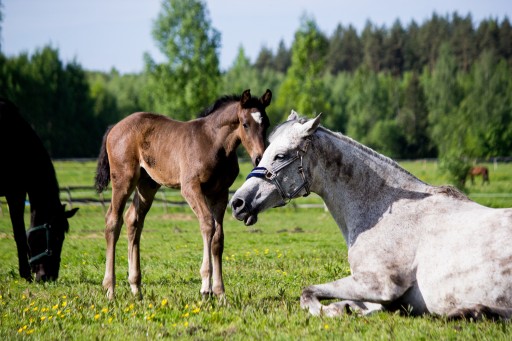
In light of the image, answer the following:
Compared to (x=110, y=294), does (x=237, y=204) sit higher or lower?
higher

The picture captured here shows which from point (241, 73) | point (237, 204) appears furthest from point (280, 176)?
point (241, 73)

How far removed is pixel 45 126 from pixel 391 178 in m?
75.4

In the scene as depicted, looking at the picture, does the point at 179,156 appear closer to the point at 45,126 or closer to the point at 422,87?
the point at 45,126

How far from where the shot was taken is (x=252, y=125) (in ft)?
24.5

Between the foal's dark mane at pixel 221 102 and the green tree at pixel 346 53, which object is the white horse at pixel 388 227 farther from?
the green tree at pixel 346 53

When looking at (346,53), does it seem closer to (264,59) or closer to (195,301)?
(264,59)

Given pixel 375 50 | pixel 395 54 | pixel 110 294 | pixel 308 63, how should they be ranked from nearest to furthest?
pixel 110 294
pixel 308 63
pixel 395 54
pixel 375 50

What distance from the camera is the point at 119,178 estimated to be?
8.30 metres

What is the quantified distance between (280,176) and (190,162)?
6.63ft

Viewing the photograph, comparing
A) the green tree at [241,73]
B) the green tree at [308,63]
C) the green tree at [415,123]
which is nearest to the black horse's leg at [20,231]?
the green tree at [308,63]

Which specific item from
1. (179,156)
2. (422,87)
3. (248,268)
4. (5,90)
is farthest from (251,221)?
(422,87)

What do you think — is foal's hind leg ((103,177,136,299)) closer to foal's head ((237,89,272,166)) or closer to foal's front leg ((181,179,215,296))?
foal's front leg ((181,179,215,296))

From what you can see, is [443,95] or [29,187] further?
[443,95]

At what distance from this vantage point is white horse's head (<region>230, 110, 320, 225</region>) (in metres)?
5.89
